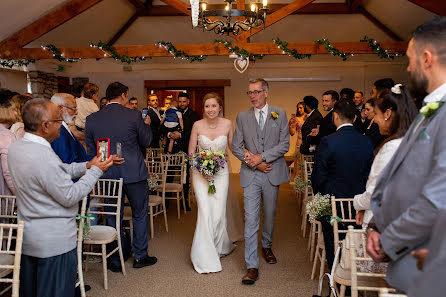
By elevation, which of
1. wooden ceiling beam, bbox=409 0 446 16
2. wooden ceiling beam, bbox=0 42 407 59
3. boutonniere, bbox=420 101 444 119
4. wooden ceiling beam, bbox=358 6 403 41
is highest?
wooden ceiling beam, bbox=358 6 403 41

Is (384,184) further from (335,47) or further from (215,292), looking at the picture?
(335,47)

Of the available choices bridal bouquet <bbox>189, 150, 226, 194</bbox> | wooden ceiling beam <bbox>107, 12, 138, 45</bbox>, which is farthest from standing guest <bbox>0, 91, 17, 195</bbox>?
wooden ceiling beam <bbox>107, 12, 138, 45</bbox>

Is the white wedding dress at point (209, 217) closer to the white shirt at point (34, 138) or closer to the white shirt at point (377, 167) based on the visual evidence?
the white shirt at point (377, 167)

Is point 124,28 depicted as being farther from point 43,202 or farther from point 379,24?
point 43,202

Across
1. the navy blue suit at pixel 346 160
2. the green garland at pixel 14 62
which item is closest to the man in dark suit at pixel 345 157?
the navy blue suit at pixel 346 160

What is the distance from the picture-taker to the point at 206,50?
8.31 m

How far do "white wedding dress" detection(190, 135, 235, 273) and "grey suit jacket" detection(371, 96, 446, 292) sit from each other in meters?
2.64

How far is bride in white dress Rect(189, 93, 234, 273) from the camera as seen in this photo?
13.5 ft

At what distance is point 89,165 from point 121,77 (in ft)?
30.2

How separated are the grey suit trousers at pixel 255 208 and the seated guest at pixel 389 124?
1.45 metres

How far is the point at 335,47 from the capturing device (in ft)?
26.9

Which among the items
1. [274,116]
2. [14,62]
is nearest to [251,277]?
[274,116]

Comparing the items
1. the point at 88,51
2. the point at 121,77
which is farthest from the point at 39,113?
the point at 121,77

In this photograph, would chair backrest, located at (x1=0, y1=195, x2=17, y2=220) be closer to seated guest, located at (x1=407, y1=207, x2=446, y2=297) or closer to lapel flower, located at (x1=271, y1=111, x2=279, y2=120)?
lapel flower, located at (x1=271, y1=111, x2=279, y2=120)
